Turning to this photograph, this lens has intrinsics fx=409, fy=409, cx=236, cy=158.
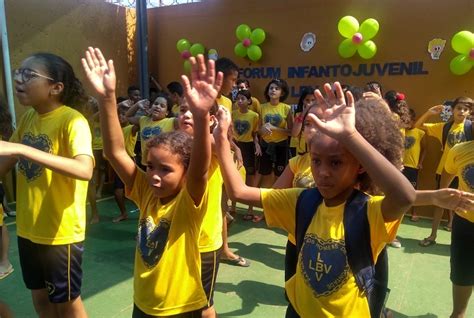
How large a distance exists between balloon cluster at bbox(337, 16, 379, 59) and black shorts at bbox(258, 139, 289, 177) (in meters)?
1.64

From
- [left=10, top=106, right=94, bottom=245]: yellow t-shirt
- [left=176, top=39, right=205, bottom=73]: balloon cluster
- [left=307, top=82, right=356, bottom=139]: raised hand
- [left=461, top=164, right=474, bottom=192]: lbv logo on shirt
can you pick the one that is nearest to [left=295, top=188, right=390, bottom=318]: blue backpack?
[left=307, top=82, right=356, bottom=139]: raised hand

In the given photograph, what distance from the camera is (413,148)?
5.37 metres

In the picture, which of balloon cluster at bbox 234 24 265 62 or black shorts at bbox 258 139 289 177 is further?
balloon cluster at bbox 234 24 265 62

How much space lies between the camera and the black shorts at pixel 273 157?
233 inches

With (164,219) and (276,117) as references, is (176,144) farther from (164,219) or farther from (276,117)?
(276,117)

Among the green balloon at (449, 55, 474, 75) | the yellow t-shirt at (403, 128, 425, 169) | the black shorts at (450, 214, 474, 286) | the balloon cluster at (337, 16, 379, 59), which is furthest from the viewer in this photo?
the balloon cluster at (337, 16, 379, 59)

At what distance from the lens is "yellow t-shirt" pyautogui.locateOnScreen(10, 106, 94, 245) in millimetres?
2047

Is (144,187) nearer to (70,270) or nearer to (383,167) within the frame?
(70,270)

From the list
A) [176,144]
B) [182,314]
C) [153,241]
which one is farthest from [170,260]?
[176,144]

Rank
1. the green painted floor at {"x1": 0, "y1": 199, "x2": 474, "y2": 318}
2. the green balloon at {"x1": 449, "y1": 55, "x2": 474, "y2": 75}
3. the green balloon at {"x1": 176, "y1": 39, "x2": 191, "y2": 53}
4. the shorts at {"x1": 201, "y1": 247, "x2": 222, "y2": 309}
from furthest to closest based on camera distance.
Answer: the green balloon at {"x1": 176, "y1": 39, "x2": 191, "y2": 53}
the green balloon at {"x1": 449, "y1": 55, "x2": 474, "y2": 75}
the green painted floor at {"x1": 0, "y1": 199, "x2": 474, "y2": 318}
the shorts at {"x1": 201, "y1": 247, "x2": 222, "y2": 309}

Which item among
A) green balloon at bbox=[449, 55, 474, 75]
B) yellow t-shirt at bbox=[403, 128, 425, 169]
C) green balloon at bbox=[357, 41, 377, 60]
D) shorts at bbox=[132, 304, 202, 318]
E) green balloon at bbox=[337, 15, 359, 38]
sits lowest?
shorts at bbox=[132, 304, 202, 318]

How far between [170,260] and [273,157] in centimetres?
439

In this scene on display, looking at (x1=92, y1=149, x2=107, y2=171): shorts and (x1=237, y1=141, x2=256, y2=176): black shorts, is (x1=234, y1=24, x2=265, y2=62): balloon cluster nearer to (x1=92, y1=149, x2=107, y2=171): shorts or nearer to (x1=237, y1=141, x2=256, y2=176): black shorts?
(x1=237, y1=141, x2=256, y2=176): black shorts

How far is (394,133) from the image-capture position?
1.58 meters
